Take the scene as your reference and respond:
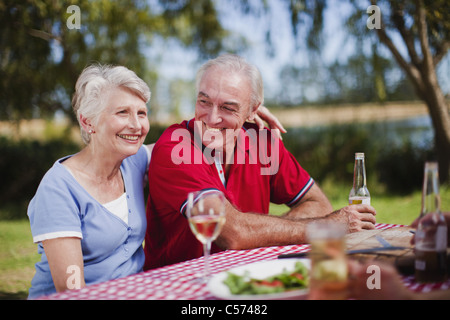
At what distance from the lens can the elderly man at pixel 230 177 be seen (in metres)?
2.11

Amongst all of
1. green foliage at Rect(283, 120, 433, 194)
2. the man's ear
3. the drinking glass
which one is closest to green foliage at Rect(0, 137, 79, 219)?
green foliage at Rect(283, 120, 433, 194)

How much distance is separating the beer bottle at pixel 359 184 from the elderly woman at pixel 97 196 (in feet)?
3.42

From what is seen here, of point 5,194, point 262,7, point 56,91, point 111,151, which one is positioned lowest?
point 5,194

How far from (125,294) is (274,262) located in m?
0.51

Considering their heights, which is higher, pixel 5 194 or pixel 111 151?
pixel 111 151

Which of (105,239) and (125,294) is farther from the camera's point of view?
(105,239)

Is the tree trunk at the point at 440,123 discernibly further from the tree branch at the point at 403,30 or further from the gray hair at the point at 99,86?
the gray hair at the point at 99,86

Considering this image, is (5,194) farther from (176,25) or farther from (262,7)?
(262,7)

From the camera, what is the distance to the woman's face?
215 centimetres

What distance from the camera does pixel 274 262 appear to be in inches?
63.1

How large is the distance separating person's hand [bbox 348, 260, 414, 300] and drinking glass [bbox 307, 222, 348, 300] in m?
0.14

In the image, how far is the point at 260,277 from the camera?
1493 millimetres
